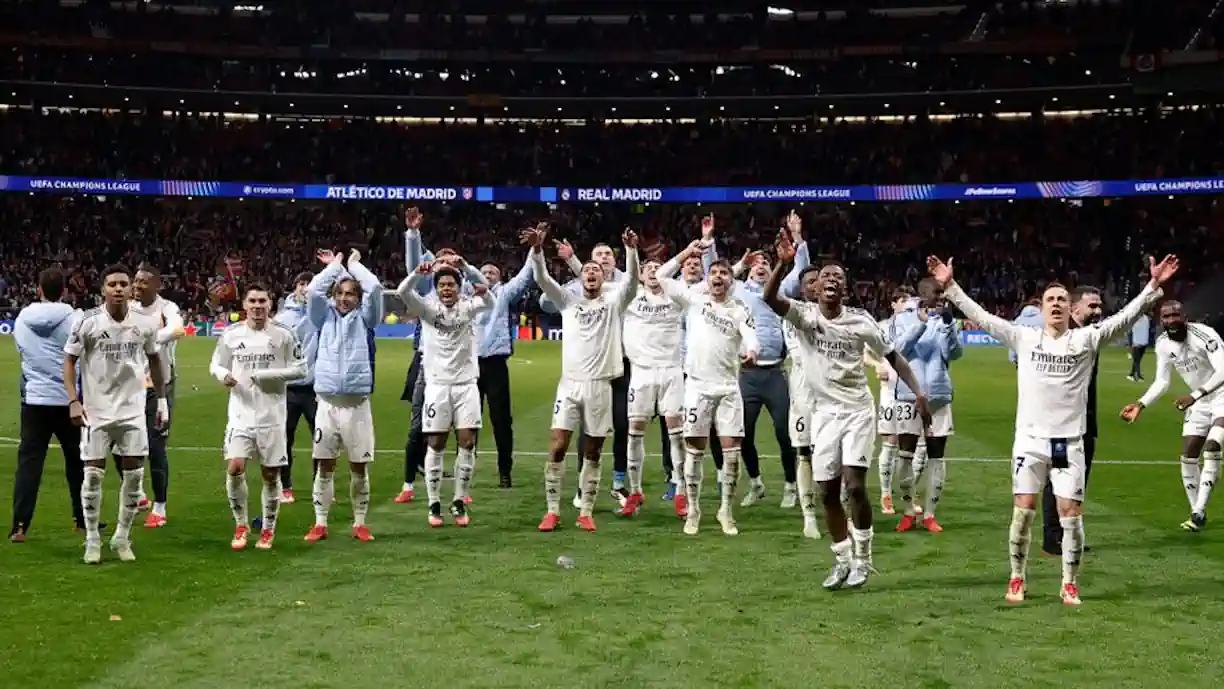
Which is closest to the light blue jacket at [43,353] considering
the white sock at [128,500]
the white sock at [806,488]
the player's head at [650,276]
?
the white sock at [128,500]

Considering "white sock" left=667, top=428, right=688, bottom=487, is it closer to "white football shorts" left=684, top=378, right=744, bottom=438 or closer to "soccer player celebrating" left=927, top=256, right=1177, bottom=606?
"white football shorts" left=684, top=378, right=744, bottom=438

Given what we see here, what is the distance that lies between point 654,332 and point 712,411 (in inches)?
47.1

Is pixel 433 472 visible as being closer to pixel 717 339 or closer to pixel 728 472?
pixel 728 472

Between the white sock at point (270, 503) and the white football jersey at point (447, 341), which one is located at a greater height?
the white football jersey at point (447, 341)

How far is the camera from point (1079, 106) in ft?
191

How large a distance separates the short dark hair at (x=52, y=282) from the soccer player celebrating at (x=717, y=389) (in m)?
5.74

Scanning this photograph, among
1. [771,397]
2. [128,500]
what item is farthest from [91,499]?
[771,397]

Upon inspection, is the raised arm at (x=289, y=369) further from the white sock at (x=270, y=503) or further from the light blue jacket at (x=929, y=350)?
the light blue jacket at (x=929, y=350)

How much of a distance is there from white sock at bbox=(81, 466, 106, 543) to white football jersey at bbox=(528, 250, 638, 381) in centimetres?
435

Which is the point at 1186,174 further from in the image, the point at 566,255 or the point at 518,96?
the point at 566,255

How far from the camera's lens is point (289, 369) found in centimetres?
1098

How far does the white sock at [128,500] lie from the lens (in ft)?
33.6

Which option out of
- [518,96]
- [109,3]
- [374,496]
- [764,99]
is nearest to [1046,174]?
[764,99]

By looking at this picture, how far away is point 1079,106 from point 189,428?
49.3 metres
